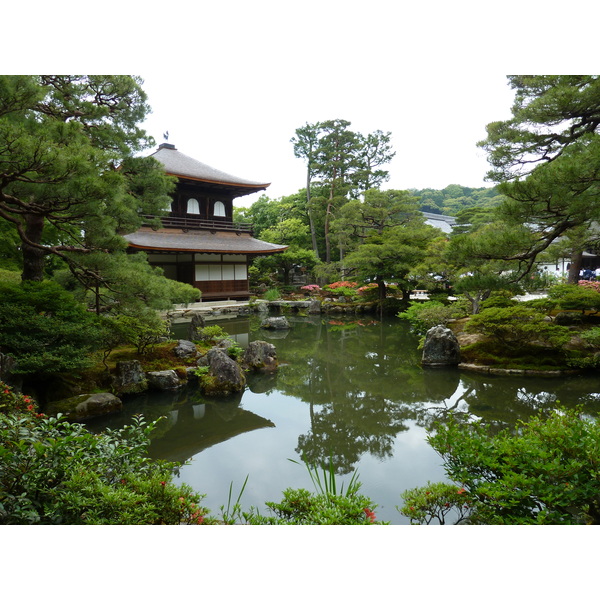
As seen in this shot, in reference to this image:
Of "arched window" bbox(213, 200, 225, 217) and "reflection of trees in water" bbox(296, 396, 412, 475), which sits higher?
"arched window" bbox(213, 200, 225, 217)

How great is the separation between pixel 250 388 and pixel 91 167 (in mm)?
3718

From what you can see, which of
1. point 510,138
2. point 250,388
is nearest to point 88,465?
point 250,388

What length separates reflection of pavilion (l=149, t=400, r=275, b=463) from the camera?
154 inches

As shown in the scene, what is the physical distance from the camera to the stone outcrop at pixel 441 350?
275 inches

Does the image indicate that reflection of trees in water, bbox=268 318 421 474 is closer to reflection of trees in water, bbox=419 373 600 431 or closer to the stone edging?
reflection of trees in water, bbox=419 373 600 431

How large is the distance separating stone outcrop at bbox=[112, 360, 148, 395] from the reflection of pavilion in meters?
0.85

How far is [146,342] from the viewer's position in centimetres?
632

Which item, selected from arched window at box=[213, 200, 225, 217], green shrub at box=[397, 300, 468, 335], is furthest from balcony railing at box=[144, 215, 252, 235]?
green shrub at box=[397, 300, 468, 335]

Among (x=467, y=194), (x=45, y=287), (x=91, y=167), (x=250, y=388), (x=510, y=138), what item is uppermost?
(x=467, y=194)

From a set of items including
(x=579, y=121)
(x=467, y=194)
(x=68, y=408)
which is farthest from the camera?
(x=467, y=194)

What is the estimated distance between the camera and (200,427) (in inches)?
179

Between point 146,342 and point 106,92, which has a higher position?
→ point 106,92

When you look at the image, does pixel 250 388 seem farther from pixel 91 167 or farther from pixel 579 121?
pixel 579 121

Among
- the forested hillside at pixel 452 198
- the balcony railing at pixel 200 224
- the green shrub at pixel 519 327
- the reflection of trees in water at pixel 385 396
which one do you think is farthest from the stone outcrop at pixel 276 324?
the forested hillside at pixel 452 198
